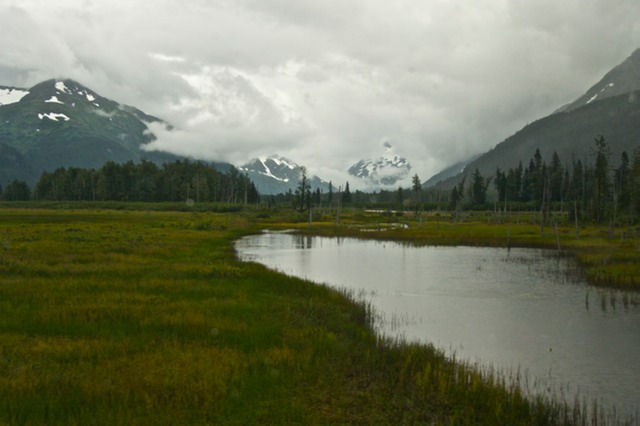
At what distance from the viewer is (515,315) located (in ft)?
95.0

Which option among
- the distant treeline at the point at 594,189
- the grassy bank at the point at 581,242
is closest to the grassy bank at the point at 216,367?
the grassy bank at the point at 581,242

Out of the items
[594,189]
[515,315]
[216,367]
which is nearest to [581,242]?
[515,315]

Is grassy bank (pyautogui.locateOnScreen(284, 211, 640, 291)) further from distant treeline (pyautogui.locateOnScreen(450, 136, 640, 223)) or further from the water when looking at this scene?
distant treeline (pyautogui.locateOnScreen(450, 136, 640, 223))

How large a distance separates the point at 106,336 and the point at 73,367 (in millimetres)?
3413

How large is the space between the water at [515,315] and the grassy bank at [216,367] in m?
2.89

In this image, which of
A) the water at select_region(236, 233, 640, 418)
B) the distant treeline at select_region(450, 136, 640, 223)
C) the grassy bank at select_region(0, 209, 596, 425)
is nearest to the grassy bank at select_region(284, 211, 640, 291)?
the water at select_region(236, 233, 640, 418)

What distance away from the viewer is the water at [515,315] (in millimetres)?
18688

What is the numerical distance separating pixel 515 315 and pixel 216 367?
67.3 ft

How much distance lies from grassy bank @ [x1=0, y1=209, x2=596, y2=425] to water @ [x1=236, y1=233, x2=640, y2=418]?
2.89 meters

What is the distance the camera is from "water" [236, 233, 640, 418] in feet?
61.3

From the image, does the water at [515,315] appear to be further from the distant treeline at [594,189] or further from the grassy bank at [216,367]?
the distant treeline at [594,189]

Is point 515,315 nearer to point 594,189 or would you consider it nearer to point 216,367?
point 216,367

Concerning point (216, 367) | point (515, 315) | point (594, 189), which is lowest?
point (515, 315)

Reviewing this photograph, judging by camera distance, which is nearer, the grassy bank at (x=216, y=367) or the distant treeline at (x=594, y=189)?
the grassy bank at (x=216, y=367)
